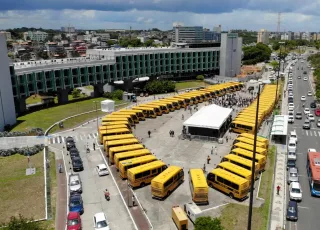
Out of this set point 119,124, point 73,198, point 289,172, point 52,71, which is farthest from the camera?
point 52,71

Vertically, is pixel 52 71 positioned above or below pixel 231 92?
above

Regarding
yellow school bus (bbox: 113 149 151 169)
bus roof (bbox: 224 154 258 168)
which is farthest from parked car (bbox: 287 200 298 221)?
yellow school bus (bbox: 113 149 151 169)

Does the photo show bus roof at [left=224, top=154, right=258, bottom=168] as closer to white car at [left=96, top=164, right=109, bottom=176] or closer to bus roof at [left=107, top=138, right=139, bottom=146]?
bus roof at [left=107, top=138, right=139, bottom=146]

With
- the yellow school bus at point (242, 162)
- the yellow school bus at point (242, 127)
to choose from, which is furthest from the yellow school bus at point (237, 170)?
the yellow school bus at point (242, 127)

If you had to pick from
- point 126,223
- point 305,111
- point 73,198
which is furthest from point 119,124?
point 305,111

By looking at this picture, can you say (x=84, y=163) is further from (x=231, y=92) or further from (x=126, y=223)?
(x=231, y=92)

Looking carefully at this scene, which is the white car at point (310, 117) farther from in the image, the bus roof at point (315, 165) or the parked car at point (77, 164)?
the parked car at point (77, 164)
